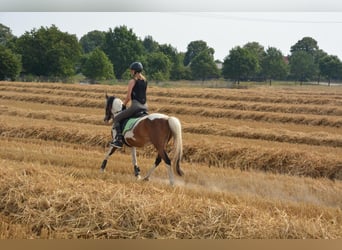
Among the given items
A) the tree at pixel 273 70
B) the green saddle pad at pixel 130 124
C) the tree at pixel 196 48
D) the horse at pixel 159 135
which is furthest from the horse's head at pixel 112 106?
the tree at pixel 273 70

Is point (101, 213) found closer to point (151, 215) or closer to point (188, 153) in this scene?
point (151, 215)

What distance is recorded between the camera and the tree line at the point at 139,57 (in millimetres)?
8672

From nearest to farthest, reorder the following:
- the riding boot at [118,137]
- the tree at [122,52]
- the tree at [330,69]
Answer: the riding boot at [118,137] < the tree at [122,52] < the tree at [330,69]

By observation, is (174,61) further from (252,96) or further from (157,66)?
(252,96)

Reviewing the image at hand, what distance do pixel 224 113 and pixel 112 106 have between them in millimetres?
10820

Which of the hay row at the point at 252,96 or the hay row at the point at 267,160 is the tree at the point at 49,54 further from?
the hay row at the point at 252,96

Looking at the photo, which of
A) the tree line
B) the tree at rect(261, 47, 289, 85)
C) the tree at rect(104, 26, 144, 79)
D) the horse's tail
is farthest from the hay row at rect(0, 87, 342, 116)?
the horse's tail

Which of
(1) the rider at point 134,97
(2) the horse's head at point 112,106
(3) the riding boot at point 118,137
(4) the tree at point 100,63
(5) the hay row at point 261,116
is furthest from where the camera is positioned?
(5) the hay row at point 261,116

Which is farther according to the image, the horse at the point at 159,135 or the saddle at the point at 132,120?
the saddle at the point at 132,120

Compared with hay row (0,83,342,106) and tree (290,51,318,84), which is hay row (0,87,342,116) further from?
tree (290,51,318,84)

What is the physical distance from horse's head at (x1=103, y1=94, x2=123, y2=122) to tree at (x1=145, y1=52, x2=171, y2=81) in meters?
1.67

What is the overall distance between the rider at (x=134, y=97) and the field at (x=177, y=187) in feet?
3.02

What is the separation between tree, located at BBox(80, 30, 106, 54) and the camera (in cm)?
793

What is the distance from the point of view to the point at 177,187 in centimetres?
728
